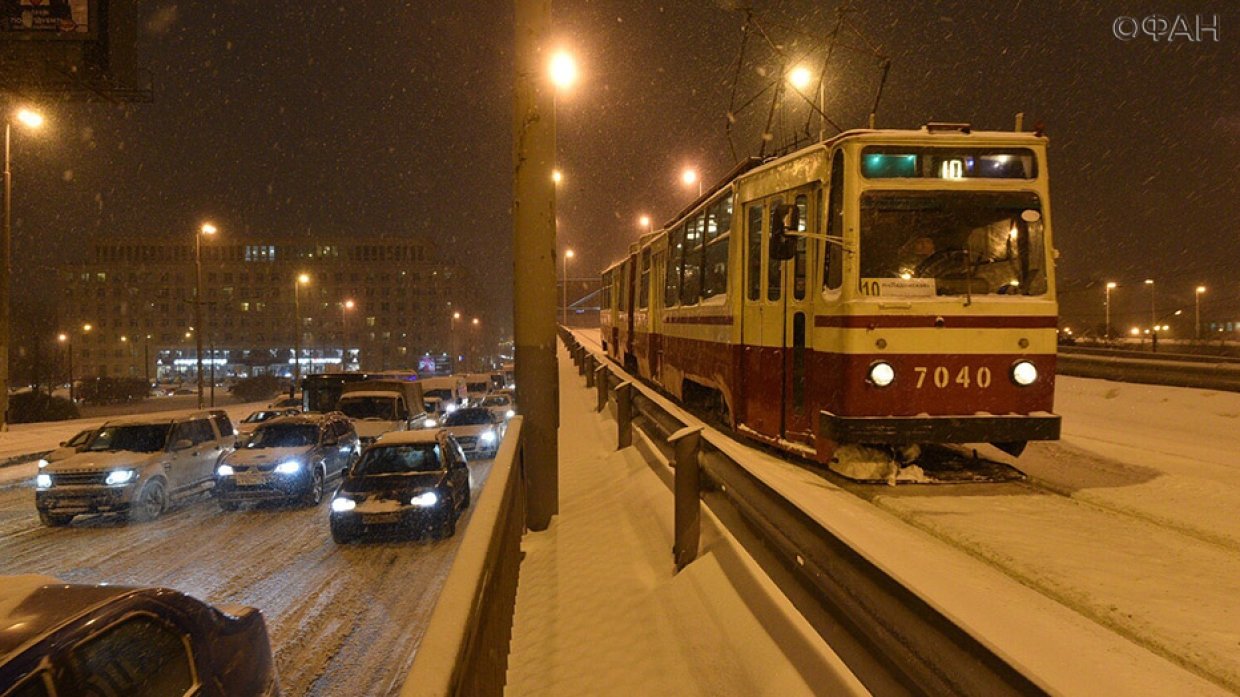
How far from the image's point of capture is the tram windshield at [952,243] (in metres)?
7.67

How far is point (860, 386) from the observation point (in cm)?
745

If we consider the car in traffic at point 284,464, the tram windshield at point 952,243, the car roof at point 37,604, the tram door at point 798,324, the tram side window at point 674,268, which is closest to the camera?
the car roof at point 37,604

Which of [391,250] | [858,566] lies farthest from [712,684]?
[391,250]

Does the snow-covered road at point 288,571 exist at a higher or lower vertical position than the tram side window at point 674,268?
lower

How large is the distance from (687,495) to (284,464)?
36.8 feet

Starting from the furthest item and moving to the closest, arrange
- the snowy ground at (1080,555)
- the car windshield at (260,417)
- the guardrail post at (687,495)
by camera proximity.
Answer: the car windshield at (260,417)
the guardrail post at (687,495)
the snowy ground at (1080,555)

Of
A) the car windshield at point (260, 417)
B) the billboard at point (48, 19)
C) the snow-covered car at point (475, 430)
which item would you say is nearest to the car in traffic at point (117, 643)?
the snow-covered car at point (475, 430)

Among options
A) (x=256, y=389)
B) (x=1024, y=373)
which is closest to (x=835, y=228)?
(x=1024, y=373)

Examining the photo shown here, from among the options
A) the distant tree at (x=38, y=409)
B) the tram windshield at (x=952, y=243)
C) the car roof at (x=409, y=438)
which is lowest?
the distant tree at (x=38, y=409)

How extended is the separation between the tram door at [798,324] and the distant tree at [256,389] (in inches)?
2790

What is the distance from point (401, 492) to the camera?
39.5 ft

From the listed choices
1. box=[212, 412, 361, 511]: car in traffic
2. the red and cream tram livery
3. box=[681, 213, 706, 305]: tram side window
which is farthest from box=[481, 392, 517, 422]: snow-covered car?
the red and cream tram livery

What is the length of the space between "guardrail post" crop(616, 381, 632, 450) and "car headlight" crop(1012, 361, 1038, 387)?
5.59m

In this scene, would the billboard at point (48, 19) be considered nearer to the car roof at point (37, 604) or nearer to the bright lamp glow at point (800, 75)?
the bright lamp glow at point (800, 75)
